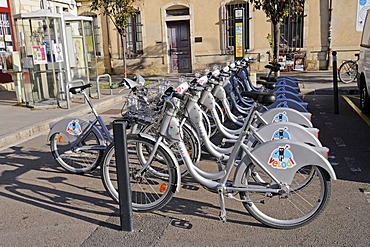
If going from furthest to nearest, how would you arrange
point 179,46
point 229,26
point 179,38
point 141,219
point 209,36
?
point 179,46, point 179,38, point 209,36, point 229,26, point 141,219

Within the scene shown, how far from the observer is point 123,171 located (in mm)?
3297

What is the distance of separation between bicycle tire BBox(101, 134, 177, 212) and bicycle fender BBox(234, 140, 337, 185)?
2.55 feet

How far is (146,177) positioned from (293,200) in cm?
158

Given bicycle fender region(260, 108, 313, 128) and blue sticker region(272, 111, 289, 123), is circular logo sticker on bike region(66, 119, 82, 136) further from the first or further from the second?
blue sticker region(272, 111, 289, 123)

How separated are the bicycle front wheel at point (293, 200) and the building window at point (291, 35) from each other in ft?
43.2

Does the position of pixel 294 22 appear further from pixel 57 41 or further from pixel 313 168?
pixel 313 168

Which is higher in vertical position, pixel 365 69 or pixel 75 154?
pixel 365 69

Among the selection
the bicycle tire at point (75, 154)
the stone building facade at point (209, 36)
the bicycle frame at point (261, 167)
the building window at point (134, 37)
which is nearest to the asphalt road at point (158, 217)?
the bicycle tire at point (75, 154)

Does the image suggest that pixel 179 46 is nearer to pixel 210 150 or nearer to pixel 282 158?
pixel 210 150

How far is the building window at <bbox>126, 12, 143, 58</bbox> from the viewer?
17.4 meters

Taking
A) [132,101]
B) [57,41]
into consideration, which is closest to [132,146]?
[132,101]

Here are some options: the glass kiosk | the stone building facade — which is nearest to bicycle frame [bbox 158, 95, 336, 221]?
the glass kiosk

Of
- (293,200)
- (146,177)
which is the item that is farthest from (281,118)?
(146,177)

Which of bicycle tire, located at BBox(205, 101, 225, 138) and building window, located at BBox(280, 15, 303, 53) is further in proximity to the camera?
building window, located at BBox(280, 15, 303, 53)
